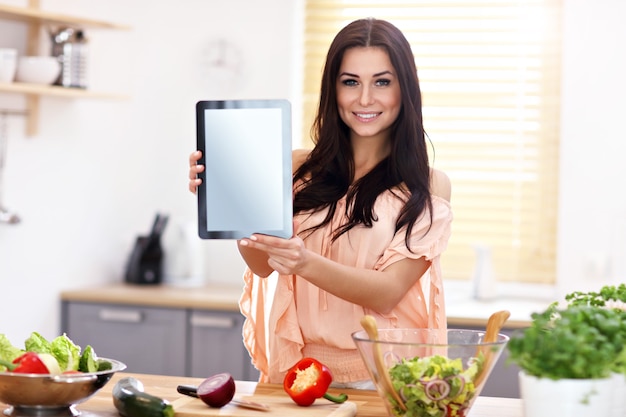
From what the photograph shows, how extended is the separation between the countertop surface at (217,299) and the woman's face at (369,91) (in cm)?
118

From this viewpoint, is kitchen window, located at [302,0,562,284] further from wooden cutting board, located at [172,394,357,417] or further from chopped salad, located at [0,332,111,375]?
chopped salad, located at [0,332,111,375]

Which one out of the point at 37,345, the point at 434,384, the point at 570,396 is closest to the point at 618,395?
the point at 570,396

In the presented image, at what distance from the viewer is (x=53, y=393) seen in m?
1.62

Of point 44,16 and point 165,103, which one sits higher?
point 44,16

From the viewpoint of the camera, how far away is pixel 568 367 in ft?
4.50

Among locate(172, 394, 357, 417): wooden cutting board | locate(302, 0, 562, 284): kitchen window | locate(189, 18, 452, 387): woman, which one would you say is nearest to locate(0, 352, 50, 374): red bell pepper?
locate(172, 394, 357, 417): wooden cutting board

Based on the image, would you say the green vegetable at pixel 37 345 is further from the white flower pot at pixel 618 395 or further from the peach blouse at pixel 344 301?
the white flower pot at pixel 618 395

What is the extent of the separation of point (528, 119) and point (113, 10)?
1673 mm

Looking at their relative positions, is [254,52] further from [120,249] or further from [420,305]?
[420,305]

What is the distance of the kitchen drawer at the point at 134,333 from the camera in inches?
139

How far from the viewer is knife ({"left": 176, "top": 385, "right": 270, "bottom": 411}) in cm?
171

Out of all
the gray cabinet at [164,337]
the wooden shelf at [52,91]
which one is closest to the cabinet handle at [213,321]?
the gray cabinet at [164,337]

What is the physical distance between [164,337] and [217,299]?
0.83 ft

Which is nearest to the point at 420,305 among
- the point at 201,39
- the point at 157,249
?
the point at 157,249
